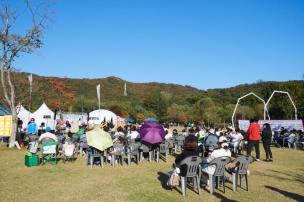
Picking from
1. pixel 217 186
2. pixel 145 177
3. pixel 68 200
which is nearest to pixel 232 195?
pixel 217 186

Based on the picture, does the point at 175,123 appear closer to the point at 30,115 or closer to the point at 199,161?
the point at 30,115

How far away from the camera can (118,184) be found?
29.2 ft

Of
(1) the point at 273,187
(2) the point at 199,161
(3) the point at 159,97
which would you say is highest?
(3) the point at 159,97

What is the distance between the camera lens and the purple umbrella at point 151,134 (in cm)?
1216

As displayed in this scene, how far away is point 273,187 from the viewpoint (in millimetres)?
8984

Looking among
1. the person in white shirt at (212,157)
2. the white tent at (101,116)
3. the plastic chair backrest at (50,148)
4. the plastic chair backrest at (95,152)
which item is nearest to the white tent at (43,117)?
the white tent at (101,116)

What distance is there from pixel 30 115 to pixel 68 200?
22552 millimetres

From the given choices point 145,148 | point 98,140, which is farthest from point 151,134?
point 98,140

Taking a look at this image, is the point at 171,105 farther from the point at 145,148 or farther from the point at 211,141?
the point at 145,148

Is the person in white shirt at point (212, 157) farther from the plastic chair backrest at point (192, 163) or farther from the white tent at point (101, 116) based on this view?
the white tent at point (101, 116)

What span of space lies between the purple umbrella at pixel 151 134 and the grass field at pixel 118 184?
0.94 meters

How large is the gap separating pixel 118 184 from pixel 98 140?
2715 millimetres

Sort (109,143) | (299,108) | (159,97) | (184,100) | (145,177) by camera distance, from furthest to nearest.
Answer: (184,100) → (159,97) → (299,108) → (109,143) → (145,177)

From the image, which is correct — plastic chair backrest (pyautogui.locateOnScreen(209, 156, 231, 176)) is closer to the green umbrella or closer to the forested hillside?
the green umbrella
